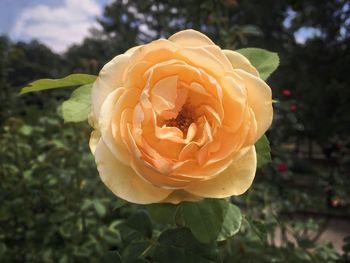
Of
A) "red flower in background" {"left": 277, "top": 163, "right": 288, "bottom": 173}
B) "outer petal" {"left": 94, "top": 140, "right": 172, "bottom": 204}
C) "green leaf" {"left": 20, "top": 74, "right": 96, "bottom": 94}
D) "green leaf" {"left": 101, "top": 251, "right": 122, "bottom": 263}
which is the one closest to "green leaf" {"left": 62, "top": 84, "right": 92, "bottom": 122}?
"green leaf" {"left": 20, "top": 74, "right": 96, "bottom": 94}

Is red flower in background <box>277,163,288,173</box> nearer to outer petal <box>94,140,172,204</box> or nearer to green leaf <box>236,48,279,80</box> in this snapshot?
green leaf <box>236,48,279,80</box>

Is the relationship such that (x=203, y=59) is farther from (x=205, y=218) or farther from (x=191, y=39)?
(x=205, y=218)

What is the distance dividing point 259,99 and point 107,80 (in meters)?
0.19

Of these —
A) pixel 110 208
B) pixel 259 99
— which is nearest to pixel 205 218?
pixel 259 99

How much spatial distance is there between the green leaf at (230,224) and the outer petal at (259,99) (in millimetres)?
131

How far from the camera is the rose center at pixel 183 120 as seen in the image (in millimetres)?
512

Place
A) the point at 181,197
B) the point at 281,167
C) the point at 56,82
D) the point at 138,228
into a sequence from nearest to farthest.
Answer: the point at 181,197
the point at 56,82
the point at 138,228
the point at 281,167

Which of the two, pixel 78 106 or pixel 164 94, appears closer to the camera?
pixel 164 94

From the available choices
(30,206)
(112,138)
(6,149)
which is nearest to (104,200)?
(30,206)

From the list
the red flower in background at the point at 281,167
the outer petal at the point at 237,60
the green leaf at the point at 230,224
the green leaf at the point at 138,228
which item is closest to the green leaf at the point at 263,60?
the outer petal at the point at 237,60

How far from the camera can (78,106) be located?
23.2 inches

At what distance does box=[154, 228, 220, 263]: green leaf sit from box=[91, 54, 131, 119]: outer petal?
0.22m

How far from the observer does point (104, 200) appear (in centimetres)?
181

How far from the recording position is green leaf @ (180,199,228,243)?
0.51 meters
